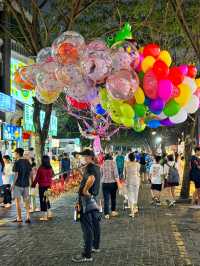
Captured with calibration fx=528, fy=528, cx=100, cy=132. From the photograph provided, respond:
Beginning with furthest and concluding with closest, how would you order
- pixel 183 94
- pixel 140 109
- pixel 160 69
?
pixel 183 94 < pixel 140 109 < pixel 160 69

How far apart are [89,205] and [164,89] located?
2746mm

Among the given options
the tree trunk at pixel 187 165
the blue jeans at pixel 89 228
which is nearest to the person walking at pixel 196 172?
the tree trunk at pixel 187 165

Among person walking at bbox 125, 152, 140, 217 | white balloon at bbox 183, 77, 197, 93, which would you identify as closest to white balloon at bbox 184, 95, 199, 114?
white balloon at bbox 183, 77, 197, 93

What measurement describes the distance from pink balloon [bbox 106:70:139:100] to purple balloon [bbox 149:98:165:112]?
0.52 metres

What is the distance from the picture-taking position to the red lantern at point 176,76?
400 inches

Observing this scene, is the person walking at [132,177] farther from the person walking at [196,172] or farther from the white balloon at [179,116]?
the white balloon at [179,116]

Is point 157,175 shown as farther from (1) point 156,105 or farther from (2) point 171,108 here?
(1) point 156,105

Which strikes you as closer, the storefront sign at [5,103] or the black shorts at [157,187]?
the black shorts at [157,187]

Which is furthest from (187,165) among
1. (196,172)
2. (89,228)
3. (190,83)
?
(89,228)

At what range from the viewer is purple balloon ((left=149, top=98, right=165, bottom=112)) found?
9.96 m

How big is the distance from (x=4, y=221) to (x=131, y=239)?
404 centimetres

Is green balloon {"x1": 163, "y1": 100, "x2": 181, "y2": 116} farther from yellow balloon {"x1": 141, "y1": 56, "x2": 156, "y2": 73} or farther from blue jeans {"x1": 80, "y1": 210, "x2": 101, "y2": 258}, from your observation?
blue jeans {"x1": 80, "y1": 210, "x2": 101, "y2": 258}

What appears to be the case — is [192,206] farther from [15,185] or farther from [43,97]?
[43,97]

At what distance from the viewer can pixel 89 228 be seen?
8.36m
